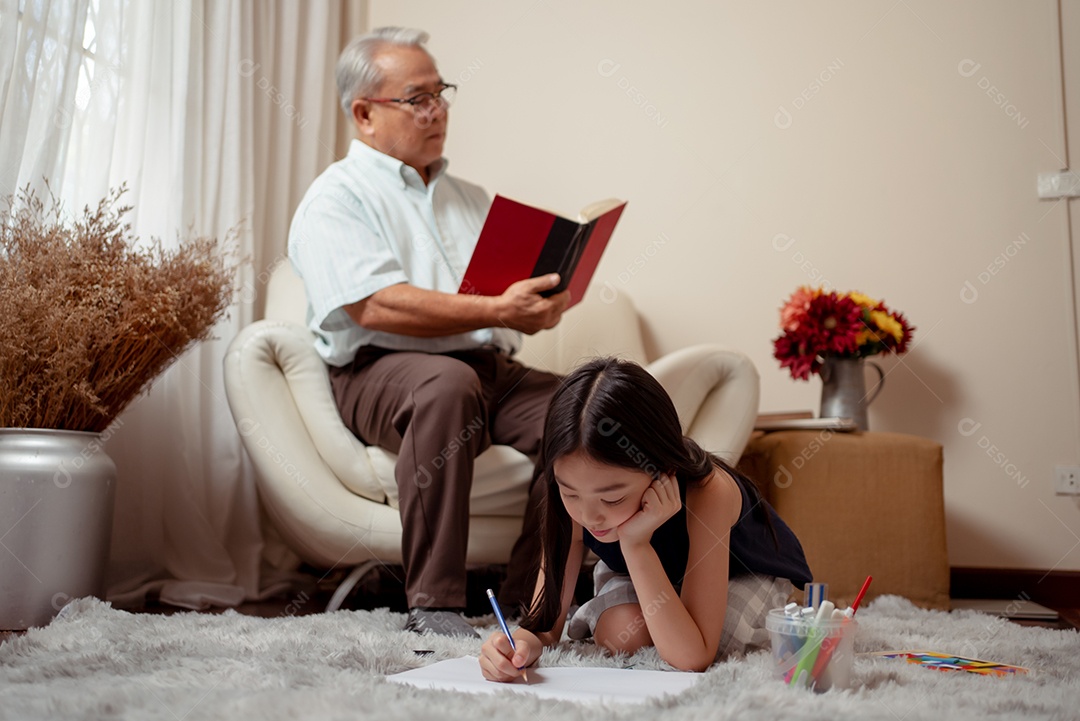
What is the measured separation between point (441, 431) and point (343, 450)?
294 mm

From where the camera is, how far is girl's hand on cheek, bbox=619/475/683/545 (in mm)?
1099

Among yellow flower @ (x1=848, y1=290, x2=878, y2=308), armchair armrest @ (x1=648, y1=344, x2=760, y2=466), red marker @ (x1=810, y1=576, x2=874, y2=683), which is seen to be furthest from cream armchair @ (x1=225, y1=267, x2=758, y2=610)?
red marker @ (x1=810, y1=576, x2=874, y2=683)

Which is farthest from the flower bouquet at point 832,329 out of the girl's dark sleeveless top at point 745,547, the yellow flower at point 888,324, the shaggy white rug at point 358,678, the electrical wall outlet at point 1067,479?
the girl's dark sleeveless top at point 745,547

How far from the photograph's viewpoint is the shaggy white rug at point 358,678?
0.88 metres

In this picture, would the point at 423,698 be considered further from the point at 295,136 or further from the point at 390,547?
the point at 295,136

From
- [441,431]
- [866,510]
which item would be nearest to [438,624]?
[441,431]

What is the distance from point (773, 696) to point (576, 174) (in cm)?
203

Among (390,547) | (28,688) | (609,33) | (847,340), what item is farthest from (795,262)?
(28,688)

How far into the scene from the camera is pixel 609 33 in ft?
9.07

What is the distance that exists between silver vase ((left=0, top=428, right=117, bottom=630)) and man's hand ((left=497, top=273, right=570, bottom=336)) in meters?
0.76

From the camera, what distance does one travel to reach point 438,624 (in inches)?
59.0

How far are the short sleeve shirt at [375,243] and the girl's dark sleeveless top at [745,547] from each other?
0.71 meters

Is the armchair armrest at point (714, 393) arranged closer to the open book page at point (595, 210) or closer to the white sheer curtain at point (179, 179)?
the open book page at point (595, 210)

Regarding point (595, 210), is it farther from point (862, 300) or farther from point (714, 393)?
point (862, 300)
